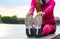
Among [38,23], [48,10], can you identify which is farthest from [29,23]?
[48,10]

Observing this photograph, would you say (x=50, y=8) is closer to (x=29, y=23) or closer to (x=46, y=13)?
(x=46, y=13)

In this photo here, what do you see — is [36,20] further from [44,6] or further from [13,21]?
[13,21]

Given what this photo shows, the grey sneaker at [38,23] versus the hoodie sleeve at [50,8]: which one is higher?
the hoodie sleeve at [50,8]

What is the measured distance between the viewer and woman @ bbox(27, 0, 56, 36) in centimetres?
127

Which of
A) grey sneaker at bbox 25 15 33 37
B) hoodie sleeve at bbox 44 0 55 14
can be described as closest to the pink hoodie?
hoodie sleeve at bbox 44 0 55 14

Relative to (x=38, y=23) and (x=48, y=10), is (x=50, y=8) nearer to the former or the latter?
(x=48, y=10)

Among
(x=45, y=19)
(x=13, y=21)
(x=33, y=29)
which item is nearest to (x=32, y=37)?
(x=33, y=29)

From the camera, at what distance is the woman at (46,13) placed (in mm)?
1274

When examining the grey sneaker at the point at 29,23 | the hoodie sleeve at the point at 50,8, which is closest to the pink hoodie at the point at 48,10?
the hoodie sleeve at the point at 50,8

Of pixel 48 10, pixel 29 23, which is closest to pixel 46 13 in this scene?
pixel 48 10

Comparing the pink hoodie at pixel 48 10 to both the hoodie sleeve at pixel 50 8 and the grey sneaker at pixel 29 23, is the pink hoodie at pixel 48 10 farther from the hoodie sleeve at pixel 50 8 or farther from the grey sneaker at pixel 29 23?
the grey sneaker at pixel 29 23

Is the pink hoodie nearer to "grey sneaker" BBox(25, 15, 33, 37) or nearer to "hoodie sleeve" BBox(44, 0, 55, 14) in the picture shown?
"hoodie sleeve" BBox(44, 0, 55, 14)

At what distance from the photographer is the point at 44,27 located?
1.31 m

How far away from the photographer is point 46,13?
1.28m
